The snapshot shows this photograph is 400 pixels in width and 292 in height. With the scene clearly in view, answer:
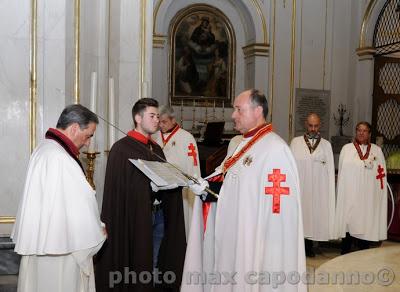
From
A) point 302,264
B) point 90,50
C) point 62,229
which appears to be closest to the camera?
point 62,229

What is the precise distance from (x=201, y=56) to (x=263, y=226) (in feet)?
32.6

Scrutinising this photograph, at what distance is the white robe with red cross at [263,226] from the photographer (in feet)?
11.5

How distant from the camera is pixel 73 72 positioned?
196 inches

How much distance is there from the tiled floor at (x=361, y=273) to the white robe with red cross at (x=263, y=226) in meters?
1.45

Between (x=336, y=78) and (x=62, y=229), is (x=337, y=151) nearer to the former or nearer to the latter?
(x=336, y=78)

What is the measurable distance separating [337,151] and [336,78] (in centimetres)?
211

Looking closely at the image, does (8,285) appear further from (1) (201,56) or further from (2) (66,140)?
(1) (201,56)

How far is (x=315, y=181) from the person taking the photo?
7473 millimetres

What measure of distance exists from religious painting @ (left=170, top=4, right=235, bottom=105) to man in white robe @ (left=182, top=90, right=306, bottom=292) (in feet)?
29.7

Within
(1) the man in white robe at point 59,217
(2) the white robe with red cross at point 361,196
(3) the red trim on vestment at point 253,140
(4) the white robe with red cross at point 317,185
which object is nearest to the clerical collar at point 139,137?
(3) the red trim on vestment at point 253,140

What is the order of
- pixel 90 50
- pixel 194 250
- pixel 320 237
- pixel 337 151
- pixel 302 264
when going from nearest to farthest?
pixel 302 264
pixel 194 250
pixel 90 50
pixel 320 237
pixel 337 151

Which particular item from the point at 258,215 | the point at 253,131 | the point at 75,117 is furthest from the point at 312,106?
the point at 75,117

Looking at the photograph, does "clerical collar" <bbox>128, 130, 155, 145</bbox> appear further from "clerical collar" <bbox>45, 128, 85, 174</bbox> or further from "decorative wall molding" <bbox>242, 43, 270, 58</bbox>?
"decorative wall molding" <bbox>242, 43, 270, 58</bbox>

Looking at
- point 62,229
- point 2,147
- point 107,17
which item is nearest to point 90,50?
point 107,17
